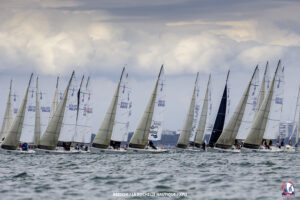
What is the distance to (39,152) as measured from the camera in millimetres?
70188

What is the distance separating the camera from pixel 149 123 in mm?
74625

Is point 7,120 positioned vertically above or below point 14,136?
above

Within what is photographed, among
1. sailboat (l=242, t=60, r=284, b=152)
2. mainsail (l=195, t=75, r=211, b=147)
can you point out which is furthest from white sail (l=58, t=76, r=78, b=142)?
sailboat (l=242, t=60, r=284, b=152)

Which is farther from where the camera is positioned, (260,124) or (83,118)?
(83,118)

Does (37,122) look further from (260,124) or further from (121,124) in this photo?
(260,124)

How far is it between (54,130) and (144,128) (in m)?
11.0

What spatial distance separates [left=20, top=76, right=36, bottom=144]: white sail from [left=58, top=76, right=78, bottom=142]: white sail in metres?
3.77

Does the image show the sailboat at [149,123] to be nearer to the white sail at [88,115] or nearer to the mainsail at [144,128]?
the mainsail at [144,128]

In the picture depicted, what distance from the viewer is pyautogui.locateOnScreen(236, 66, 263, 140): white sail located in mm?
76188

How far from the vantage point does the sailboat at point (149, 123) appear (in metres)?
73.4

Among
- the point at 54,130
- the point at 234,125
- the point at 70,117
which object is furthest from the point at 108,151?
the point at 234,125

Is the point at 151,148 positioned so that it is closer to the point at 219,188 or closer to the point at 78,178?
the point at 78,178

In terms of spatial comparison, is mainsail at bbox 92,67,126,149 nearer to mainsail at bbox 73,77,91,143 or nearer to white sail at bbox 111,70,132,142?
white sail at bbox 111,70,132,142

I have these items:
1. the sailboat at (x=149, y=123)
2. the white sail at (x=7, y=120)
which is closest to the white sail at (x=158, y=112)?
the sailboat at (x=149, y=123)
